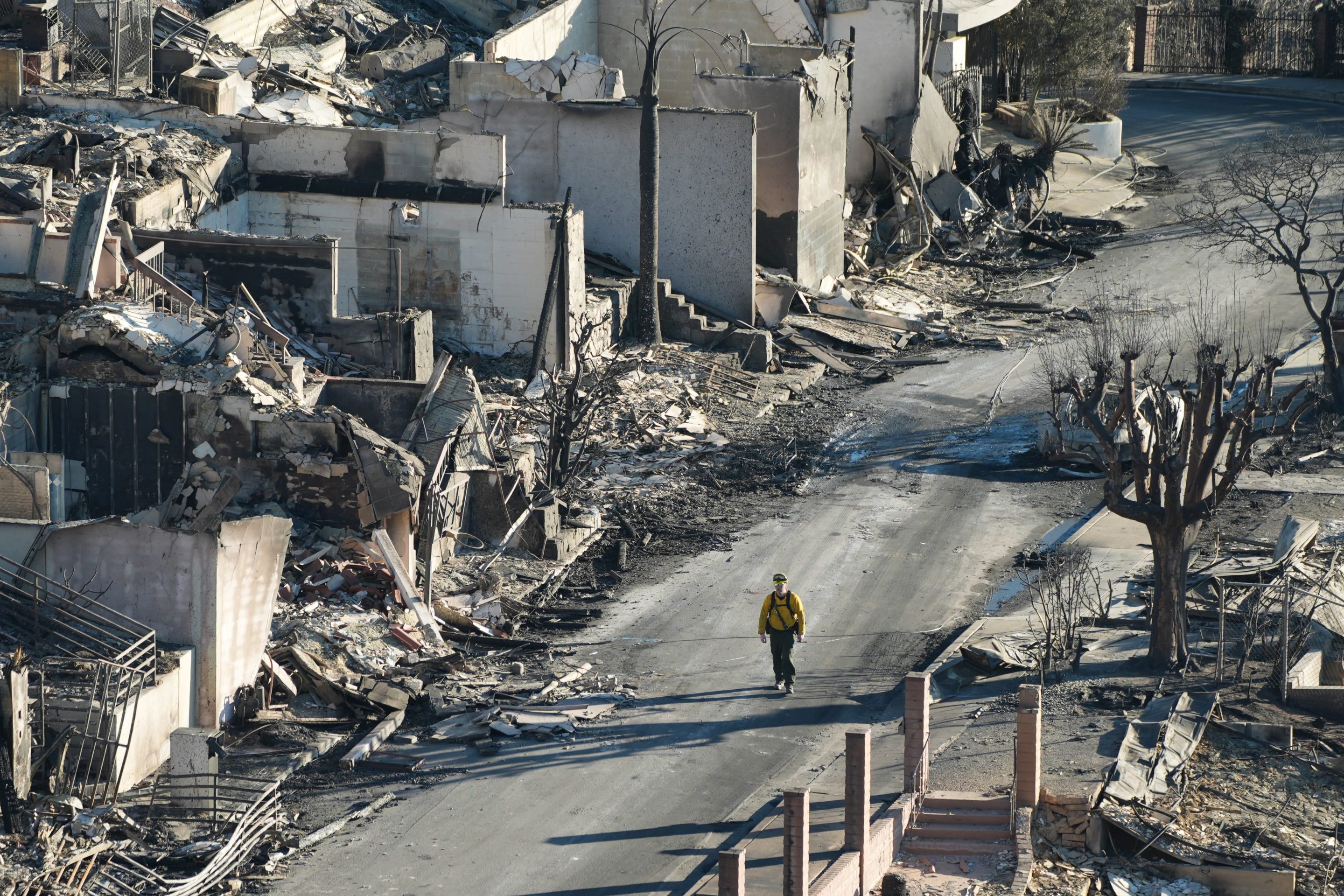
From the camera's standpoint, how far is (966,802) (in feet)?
59.2

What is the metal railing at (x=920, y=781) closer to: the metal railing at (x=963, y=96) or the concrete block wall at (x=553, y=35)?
the concrete block wall at (x=553, y=35)

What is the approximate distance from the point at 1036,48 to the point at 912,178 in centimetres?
866

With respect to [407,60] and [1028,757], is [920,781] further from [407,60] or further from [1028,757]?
[407,60]

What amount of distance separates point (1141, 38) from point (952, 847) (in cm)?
4245

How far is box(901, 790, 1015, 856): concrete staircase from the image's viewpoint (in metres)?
17.7

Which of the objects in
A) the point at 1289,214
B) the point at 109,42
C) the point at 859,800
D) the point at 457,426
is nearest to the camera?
the point at 859,800

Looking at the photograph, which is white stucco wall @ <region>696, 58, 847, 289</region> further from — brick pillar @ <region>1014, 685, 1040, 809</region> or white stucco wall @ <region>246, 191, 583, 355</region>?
brick pillar @ <region>1014, 685, 1040, 809</region>

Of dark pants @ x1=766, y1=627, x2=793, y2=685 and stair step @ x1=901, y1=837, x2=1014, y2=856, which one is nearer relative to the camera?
stair step @ x1=901, y1=837, x2=1014, y2=856

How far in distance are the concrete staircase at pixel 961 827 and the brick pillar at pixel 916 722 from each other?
1.05 feet

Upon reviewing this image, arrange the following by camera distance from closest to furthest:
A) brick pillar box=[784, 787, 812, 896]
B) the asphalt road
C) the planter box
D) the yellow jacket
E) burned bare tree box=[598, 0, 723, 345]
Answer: brick pillar box=[784, 787, 812, 896] → the asphalt road → the yellow jacket → burned bare tree box=[598, 0, 723, 345] → the planter box

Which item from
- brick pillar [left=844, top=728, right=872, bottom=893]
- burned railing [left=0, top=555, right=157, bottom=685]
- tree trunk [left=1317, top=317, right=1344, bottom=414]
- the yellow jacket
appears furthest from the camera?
tree trunk [left=1317, top=317, right=1344, bottom=414]

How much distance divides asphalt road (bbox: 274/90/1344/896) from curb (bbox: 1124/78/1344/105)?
2093 centimetres

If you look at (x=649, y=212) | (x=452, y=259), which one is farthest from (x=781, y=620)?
(x=649, y=212)

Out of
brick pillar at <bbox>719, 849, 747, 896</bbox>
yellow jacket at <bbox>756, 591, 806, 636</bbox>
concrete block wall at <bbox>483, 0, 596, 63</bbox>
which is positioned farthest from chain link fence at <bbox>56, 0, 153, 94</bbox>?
brick pillar at <bbox>719, 849, 747, 896</bbox>
